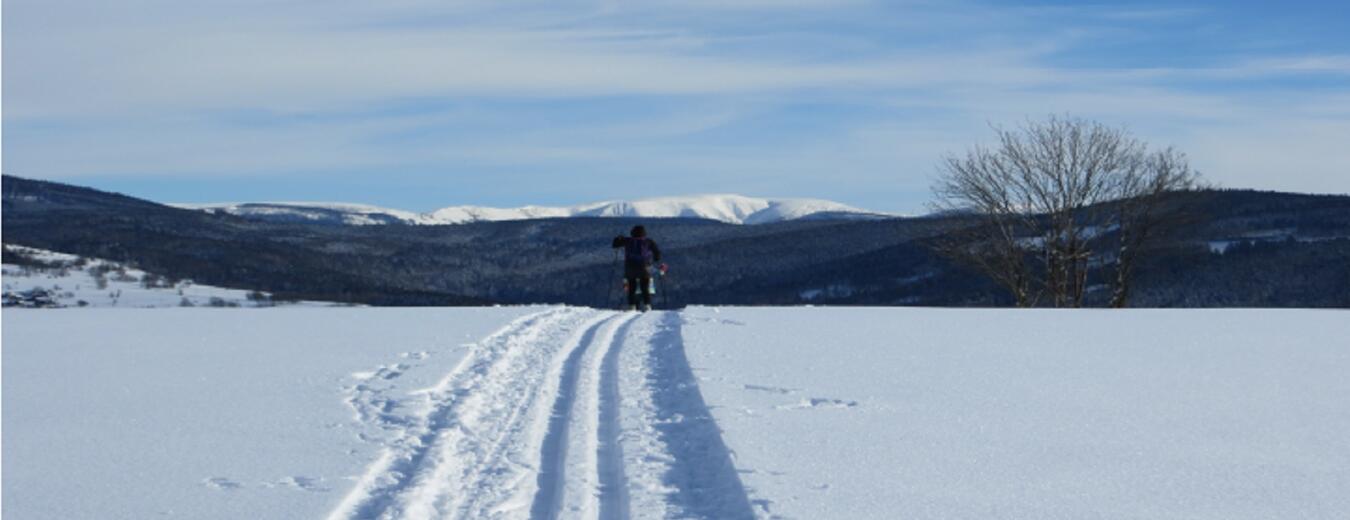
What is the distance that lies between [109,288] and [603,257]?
8921cm

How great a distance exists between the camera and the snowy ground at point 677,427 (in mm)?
6680

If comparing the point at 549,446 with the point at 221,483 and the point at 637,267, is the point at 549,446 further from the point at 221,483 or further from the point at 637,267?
the point at 637,267

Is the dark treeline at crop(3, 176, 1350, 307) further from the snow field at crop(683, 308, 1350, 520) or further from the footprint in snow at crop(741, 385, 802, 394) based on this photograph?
the footprint in snow at crop(741, 385, 802, 394)

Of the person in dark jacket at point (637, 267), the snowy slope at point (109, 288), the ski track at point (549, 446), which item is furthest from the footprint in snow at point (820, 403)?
the snowy slope at point (109, 288)

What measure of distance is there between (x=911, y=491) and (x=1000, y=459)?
1.15 m

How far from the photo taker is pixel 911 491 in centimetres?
678

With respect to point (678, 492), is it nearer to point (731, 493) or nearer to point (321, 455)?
point (731, 493)

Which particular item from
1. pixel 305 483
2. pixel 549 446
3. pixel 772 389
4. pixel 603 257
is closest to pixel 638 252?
pixel 772 389

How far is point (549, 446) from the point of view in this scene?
839 cm

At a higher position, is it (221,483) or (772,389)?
(772,389)

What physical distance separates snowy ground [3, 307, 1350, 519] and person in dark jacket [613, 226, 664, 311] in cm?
982

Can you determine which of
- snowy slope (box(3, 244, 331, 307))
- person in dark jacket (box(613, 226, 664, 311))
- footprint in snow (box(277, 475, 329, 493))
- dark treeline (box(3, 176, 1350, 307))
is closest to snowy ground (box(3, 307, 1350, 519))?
footprint in snow (box(277, 475, 329, 493))

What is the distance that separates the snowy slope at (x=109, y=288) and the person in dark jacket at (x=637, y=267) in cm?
2294

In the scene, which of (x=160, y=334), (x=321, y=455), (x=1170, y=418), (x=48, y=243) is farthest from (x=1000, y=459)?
(x=48, y=243)
